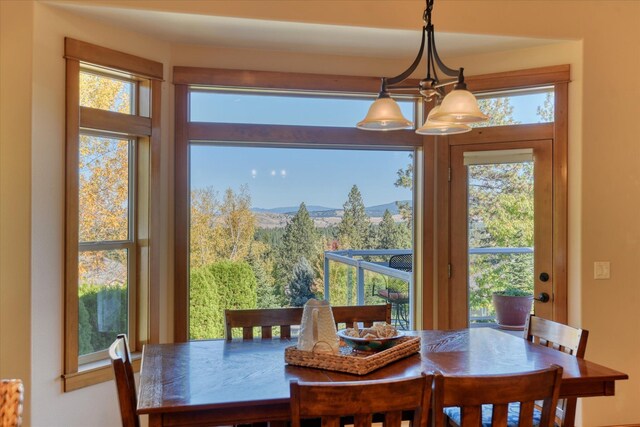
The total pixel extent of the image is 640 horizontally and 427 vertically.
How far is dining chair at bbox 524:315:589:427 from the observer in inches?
82.3

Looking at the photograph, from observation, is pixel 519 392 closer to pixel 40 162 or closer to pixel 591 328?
pixel 591 328

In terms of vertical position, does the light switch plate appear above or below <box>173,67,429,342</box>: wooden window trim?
below

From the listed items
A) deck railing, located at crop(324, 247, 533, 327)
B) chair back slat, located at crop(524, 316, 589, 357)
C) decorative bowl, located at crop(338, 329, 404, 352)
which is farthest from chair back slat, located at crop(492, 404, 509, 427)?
deck railing, located at crop(324, 247, 533, 327)

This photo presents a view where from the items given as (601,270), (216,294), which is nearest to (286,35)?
(216,294)

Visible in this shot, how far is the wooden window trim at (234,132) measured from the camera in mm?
3293

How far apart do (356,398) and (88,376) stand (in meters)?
2.01

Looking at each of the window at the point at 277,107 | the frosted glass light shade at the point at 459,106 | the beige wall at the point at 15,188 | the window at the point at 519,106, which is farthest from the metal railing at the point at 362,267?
the beige wall at the point at 15,188

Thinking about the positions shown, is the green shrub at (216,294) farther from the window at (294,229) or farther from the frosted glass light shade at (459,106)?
the frosted glass light shade at (459,106)

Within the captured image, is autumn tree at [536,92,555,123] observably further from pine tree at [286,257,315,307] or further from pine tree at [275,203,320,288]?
pine tree at [286,257,315,307]

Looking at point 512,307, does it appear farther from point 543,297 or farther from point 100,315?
point 100,315

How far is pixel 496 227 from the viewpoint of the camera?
356 cm

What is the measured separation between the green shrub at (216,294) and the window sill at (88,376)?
599 millimetres

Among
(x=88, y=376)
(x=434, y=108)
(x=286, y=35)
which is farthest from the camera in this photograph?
(x=286, y=35)

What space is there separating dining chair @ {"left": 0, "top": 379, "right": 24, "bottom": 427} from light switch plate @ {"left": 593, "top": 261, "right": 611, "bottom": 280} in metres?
3.21
